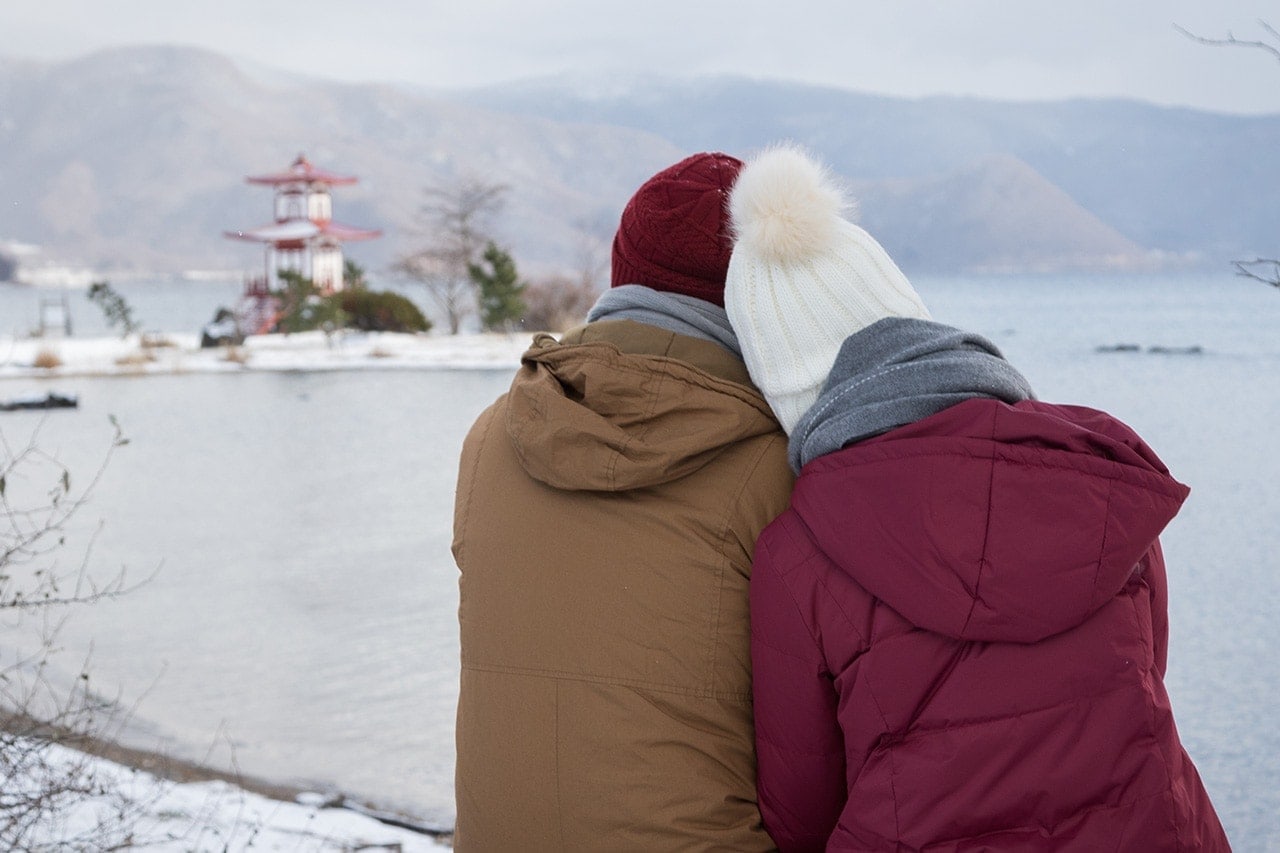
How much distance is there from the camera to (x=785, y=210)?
1158mm

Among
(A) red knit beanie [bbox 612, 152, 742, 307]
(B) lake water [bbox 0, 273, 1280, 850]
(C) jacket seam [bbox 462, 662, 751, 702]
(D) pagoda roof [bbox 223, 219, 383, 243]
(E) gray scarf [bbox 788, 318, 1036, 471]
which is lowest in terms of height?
(B) lake water [bbox 0, 273, 1280, 850]

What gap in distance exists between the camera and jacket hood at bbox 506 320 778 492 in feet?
3.68

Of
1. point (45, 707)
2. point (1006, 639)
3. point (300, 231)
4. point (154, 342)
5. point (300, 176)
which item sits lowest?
point (154, 342)

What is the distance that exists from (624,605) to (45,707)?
2690 mm

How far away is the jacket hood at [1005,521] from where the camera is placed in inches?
37.1

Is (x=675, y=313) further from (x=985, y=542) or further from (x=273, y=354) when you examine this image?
(x=273, y=354)

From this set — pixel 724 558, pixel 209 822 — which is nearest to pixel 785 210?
pixel 724 558

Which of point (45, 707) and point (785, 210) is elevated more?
point (785, 210)

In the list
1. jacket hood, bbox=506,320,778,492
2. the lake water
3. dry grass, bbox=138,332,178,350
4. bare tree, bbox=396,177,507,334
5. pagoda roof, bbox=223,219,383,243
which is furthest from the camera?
pagoda roof, bbox=223,219,383,243

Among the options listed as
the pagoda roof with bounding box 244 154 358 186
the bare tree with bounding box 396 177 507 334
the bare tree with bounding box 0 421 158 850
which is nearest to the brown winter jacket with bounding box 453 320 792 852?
the bare tree with bounding box 0 421 158 850

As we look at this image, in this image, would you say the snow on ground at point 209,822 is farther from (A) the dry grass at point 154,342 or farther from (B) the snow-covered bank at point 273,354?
(A) the dry grass at point 154,342

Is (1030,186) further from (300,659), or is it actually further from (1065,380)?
(300,659)

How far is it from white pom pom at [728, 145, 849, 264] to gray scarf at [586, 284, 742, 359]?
0.11 meters

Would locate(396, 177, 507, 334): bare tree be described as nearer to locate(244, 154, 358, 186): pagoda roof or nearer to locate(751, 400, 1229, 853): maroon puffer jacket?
locate(244, 154, 358, 186): pagoda roof
